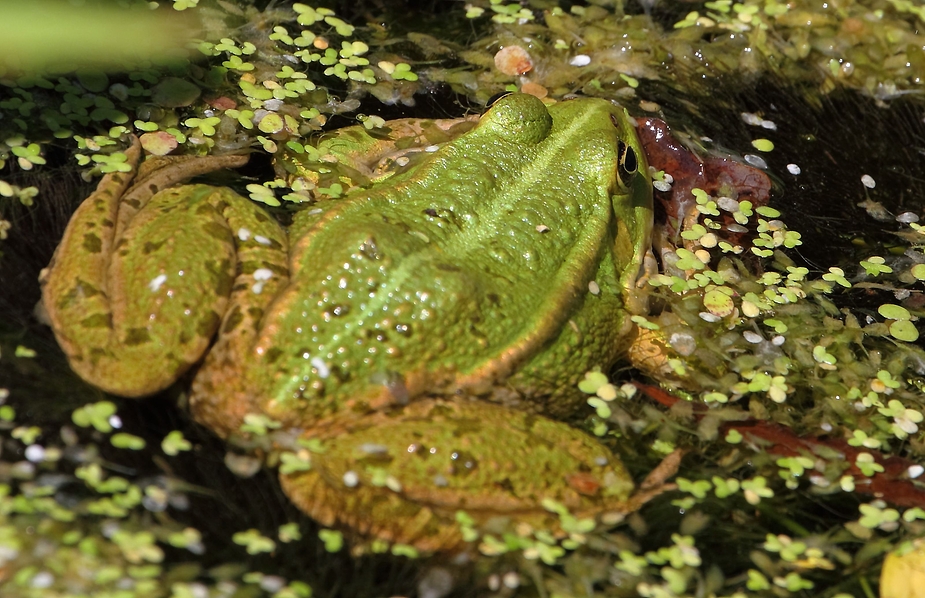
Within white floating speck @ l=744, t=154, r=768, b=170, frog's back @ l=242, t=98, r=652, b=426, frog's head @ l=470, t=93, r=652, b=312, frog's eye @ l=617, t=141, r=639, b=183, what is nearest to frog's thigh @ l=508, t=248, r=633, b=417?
frog's back @ l=242, t=98, r=652, b=426

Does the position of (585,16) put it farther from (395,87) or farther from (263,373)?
(263,373)

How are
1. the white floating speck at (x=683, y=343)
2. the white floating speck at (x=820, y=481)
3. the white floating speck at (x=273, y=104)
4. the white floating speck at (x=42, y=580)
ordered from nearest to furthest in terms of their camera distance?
the white floating speck at (x=42, y=580) < the white floating speck at (x=820, y=481) < the white floating speck at (x=683, y=343) < the white floating speck at (x=273, y=104)

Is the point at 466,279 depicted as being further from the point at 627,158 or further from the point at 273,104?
the point at 273,104

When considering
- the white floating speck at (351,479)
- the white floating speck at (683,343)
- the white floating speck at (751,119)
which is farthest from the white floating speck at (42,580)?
the white floating speck at (751,119)

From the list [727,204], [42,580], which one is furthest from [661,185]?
[42,580]

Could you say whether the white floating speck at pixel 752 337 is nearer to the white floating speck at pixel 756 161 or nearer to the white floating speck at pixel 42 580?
the white floating speck at pixel 756 161
